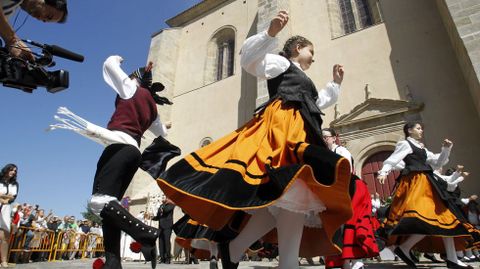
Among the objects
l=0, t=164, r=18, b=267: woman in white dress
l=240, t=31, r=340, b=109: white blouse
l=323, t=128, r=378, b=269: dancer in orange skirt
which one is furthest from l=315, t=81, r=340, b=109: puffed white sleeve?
l=0, t=164, r=18, b=267: woman in white dress

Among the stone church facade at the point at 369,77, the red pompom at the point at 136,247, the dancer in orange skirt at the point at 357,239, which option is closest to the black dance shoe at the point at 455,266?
the dancer in orange skirt at the point at 357,239

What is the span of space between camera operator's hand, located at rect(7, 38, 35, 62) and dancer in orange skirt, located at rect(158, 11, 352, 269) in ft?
3.29

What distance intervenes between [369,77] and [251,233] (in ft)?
32.8

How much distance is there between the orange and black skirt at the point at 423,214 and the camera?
147 inches

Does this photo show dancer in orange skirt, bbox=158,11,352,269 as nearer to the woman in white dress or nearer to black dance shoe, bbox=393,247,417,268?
black dance shoe, bbox=393,247,417,268

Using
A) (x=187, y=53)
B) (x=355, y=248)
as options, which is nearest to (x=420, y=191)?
(x=355, y=248)

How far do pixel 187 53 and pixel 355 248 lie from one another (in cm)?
1606

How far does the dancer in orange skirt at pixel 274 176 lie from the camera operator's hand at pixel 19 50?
3.29ft

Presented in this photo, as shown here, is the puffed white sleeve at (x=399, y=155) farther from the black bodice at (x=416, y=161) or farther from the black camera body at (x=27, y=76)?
the black camera body at (x=27, y=76)

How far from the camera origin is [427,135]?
9.23m

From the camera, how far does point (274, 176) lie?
1.74 metres

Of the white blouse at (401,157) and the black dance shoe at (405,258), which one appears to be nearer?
the white blouse at (401,157)

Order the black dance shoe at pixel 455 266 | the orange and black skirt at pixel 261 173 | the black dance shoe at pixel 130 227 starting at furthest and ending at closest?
the black dance shoe at pixel 455 266, the black dance shoe at pixel 130 227, the orange and black skirt at pixel 261 173

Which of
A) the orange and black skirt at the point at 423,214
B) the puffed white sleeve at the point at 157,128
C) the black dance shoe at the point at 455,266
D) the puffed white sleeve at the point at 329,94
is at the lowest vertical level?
the black dance shoe at the point at 455,266
